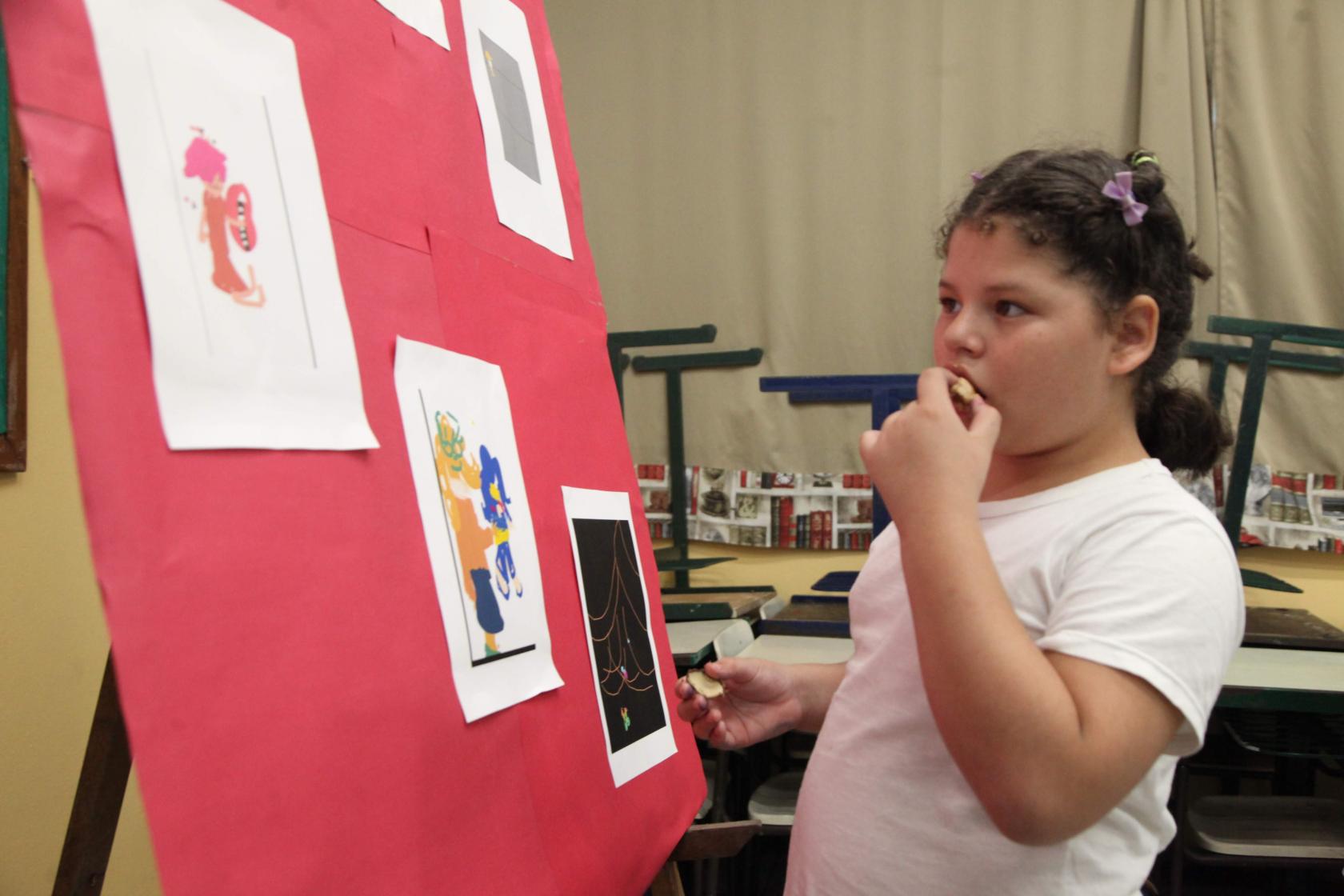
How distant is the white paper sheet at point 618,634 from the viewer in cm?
101

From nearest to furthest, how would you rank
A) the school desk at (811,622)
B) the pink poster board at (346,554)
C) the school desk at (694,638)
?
the pink poster board at (346,554) < the school desk at (694,638) < the school desk at (811,622)

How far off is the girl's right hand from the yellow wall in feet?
2.64

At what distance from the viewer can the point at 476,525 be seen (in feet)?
2.70

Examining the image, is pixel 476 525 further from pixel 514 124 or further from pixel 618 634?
pixel 514 124

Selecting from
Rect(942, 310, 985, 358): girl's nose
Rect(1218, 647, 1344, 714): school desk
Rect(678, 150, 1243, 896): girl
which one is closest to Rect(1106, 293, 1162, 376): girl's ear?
Rect(678, 150, 1243, 896): girl

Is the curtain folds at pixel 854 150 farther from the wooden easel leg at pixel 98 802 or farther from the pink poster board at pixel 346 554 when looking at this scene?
the wooden easel leg at pixel 98 802

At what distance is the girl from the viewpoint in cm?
64

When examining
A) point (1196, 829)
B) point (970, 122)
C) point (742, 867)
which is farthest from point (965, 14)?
point (742, 867)

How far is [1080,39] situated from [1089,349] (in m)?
2.07

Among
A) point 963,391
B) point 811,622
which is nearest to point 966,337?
point 963,391

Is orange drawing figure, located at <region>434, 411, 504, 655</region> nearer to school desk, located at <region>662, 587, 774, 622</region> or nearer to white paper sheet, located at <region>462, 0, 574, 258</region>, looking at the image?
white paper sheet, located at <region>462, 0, 574, 258</region>

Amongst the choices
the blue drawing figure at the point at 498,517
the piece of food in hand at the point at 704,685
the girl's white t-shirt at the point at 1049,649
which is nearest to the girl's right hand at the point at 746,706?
the piece of food in hand at the point at 704,685

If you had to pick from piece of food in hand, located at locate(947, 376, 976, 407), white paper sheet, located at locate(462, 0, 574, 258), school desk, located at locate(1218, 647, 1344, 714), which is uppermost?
white paper sheet, located at locate(462, 0, 574, 258)

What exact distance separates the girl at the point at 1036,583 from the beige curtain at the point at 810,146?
1.72 m
